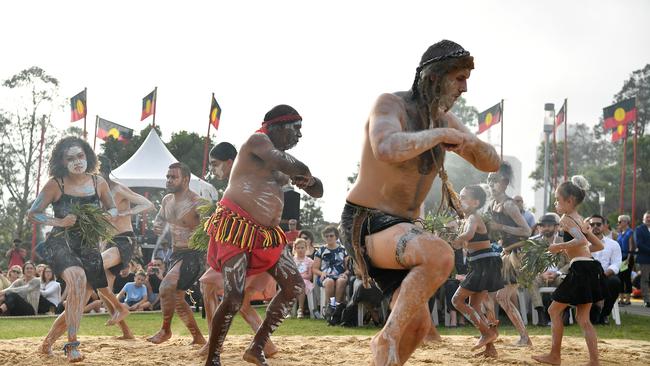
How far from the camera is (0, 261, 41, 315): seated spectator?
12789 millimetres

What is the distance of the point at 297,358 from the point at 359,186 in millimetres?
2983

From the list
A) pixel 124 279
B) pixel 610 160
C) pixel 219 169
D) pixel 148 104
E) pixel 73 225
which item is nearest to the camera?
pixel 73 225

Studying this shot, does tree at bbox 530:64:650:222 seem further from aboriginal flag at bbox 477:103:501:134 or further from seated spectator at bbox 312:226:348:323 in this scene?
seated spectator at bbox 312:226:348:323

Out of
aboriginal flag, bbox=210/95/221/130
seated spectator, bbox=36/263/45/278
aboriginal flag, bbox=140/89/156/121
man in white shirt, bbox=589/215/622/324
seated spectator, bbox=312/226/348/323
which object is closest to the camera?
man in white shirt, bbox=589/215/622/324

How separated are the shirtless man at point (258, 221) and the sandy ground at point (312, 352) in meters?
0.69

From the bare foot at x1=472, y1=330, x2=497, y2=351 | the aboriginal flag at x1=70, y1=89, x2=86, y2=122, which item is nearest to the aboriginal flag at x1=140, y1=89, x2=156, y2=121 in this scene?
the aboriginal flag at x1=70, y1=89, x2=86, y2=122

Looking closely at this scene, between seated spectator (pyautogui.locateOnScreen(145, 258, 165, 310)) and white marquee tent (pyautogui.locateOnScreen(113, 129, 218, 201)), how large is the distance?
569 cm

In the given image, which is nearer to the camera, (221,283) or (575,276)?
(575,276)

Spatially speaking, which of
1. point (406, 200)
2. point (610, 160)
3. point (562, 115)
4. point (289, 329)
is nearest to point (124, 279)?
point (289, 329)

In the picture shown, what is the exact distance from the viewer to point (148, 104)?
26.1m

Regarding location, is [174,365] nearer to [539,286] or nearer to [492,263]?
[492,263]

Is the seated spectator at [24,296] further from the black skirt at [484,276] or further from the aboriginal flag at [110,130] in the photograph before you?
the aboriginal flag at [110,130]

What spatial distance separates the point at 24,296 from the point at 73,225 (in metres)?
6.73

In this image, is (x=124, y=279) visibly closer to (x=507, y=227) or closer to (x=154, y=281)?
(x=154, y=281)
